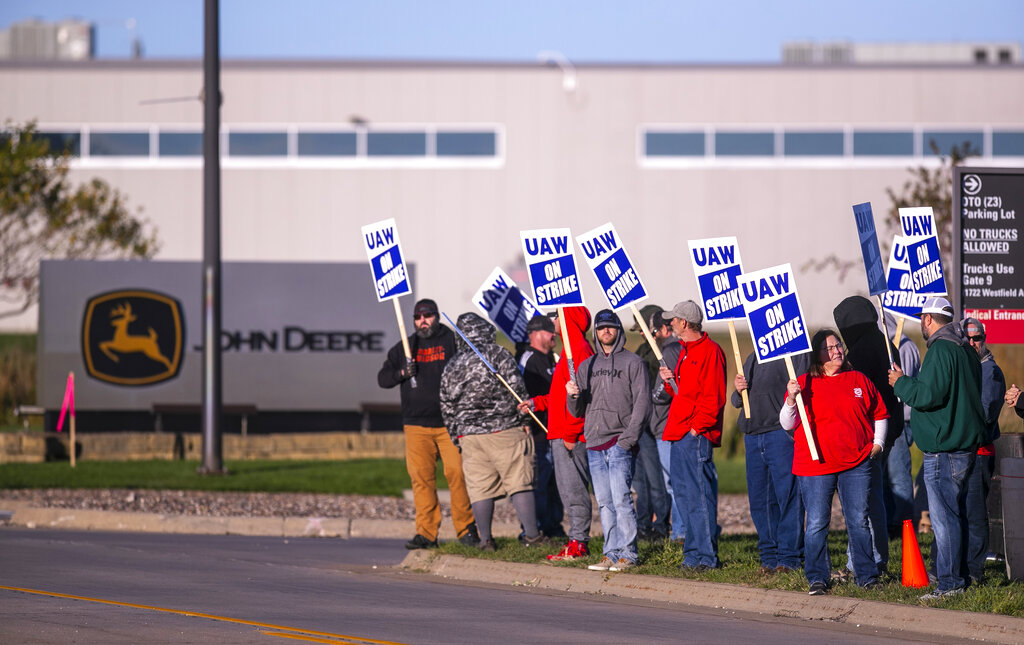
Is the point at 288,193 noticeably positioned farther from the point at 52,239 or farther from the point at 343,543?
the point at 343,543

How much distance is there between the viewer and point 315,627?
865 centimetres

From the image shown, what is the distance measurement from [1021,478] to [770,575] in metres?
1.87

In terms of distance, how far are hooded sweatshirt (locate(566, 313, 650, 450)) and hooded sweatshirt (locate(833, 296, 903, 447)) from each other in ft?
4.97

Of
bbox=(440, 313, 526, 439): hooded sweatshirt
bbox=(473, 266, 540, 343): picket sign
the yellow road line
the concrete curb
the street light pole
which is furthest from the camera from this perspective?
the street light pole

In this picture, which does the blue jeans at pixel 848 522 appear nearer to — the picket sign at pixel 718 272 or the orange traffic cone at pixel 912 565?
the orange traffic cone at pixel 912 565

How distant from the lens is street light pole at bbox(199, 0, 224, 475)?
18.7 meters

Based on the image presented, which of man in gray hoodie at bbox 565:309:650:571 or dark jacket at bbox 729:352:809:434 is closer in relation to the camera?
dark jacket at bbox 729:352:809:434

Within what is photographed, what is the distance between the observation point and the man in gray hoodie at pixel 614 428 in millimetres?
10734

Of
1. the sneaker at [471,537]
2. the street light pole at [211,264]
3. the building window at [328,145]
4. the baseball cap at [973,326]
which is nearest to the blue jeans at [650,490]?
the sneaker at [471,537]

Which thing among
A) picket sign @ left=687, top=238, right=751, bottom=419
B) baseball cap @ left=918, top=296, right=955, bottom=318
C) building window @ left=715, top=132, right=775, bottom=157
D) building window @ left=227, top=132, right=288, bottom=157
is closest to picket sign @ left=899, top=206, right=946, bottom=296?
picket sign @ left=687, top=238, right=751, bottom=419

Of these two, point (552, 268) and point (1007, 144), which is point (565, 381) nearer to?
point (552, 268)

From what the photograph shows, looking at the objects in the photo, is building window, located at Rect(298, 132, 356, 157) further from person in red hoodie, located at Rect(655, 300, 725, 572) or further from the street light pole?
person in red hoodie, located at Rect(655, 300, 725, 572)

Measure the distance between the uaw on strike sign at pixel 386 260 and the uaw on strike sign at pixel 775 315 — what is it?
4073 mm

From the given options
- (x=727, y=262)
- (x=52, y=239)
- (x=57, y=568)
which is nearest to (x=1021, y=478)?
(x=727, y=262)
